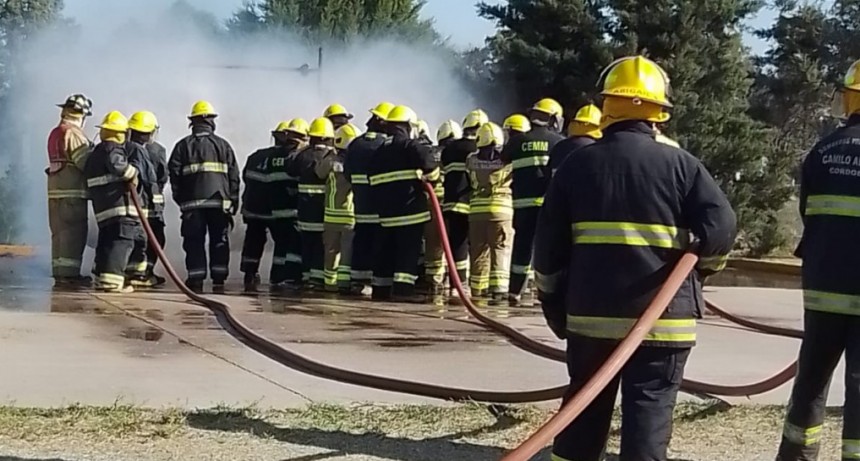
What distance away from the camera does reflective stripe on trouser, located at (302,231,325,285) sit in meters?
Result: 11.7

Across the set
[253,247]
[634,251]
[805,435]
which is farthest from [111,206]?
[634,251]

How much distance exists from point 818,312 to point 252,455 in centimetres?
243

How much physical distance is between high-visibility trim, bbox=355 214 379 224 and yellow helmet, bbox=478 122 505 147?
1224mm

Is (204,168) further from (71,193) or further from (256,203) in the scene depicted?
(71,193)

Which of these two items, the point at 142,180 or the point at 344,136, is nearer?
the point at 142,180

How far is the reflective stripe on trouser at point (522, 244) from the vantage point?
10.2 metres

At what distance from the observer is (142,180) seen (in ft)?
36.5

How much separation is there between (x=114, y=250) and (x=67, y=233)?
90 cm

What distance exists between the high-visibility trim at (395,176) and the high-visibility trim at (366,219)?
1.49ft

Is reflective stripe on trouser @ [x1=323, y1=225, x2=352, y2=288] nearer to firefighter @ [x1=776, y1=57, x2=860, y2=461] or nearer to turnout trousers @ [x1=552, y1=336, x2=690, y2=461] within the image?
firefighter @ [x1=776, y1=57, x2=860, y2=461]

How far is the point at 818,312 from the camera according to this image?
4707mm

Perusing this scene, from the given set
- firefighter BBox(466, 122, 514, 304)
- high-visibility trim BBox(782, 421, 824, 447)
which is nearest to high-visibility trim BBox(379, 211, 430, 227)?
firefighter BBox(466, 122, 514, 304)

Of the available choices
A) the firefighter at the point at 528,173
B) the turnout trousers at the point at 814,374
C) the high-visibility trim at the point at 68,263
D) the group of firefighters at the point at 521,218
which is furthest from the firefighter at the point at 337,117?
the turnout trousers at the point at 814,374

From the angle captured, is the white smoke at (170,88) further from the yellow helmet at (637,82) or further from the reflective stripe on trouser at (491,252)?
the yellow helmet at (637,82)
